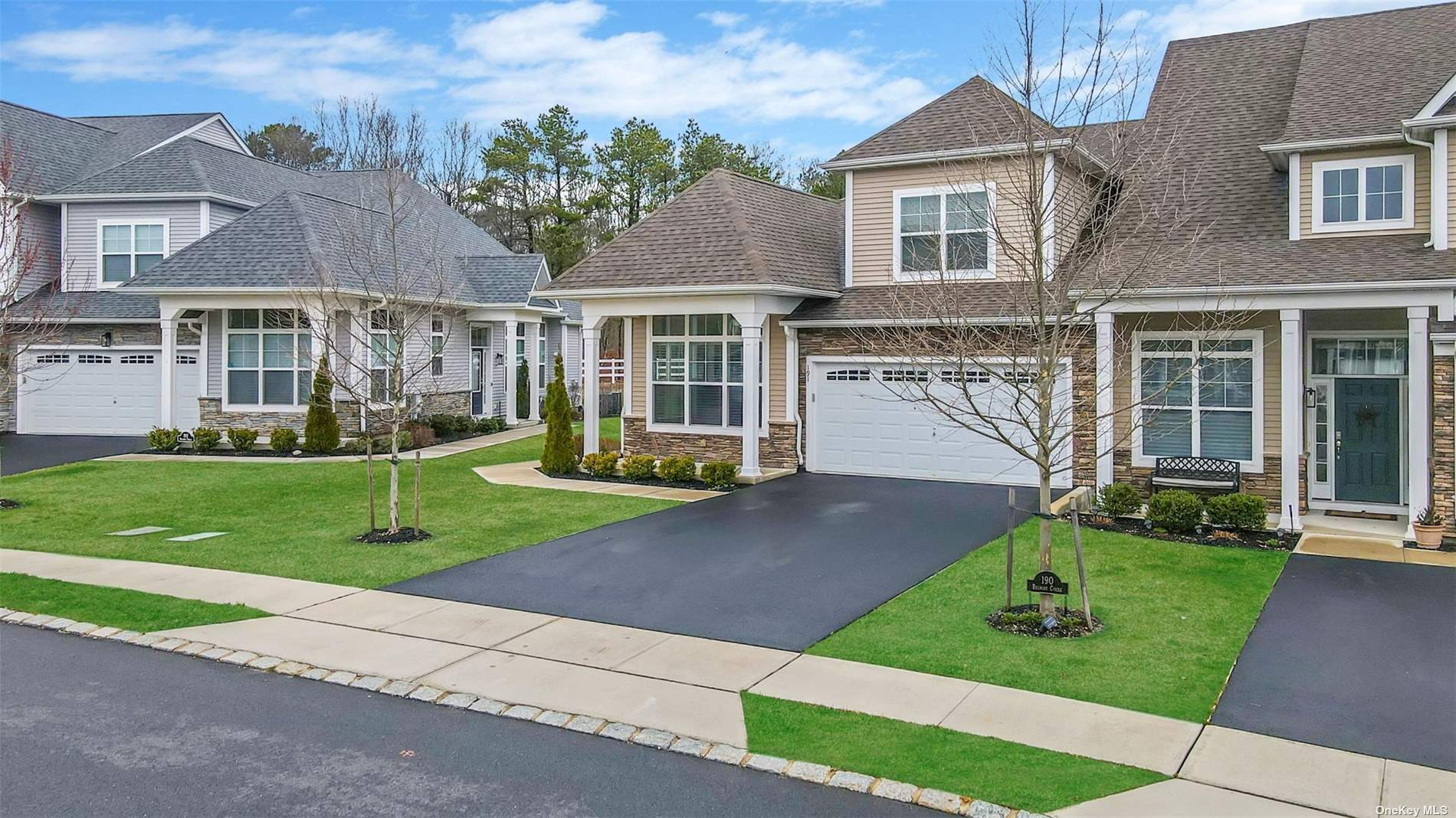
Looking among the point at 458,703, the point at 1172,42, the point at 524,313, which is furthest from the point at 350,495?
the point at 1172,42

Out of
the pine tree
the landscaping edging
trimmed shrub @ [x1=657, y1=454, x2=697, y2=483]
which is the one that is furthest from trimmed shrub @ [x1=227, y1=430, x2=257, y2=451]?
the landscaping edging

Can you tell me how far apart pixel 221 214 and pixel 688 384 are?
1449 cm

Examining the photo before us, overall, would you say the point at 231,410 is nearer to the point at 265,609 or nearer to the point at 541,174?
the point at 265,609

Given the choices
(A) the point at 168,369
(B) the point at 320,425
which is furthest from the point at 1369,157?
(A) the point at 168,369

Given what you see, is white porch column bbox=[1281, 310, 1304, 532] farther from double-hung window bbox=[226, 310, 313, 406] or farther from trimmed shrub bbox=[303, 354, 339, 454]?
double-hung window bbox=[226, 310, 313, 406]

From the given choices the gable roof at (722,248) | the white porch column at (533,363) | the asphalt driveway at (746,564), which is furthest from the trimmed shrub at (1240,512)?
the white porch column at (533,363)

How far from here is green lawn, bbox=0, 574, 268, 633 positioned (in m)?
9.00

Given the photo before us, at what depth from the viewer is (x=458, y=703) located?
23.0ft

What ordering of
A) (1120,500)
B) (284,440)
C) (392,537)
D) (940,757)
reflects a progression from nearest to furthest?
1. (940,757)
2. (392,537)
3. (1120,500)
4. (284,440)

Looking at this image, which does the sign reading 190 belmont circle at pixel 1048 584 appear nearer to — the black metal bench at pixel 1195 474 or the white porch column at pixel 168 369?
the black metal bench at pixel 1195 474

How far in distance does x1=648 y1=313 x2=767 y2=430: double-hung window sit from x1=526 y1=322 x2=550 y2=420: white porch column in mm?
10773

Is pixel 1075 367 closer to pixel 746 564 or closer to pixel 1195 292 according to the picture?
pixel 1195 292

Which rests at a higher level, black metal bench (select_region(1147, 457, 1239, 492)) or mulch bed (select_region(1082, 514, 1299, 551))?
black metal bench (select_region(1147, 457, 1239, 492))

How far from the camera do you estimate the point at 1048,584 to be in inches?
340
